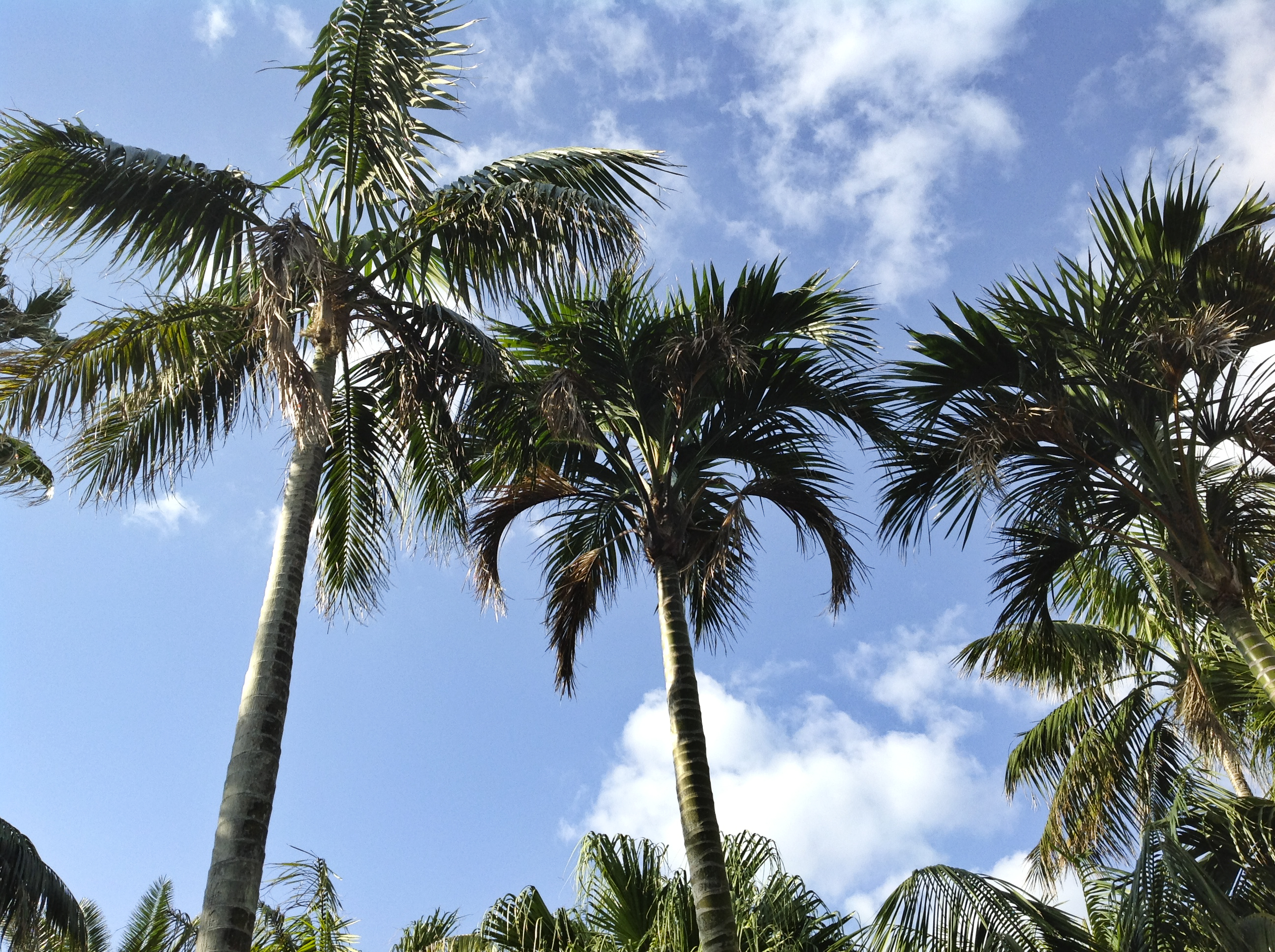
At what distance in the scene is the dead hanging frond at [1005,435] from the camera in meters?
7.73

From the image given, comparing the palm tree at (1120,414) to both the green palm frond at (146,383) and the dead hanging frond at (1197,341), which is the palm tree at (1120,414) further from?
the green palm frond at (146,383)

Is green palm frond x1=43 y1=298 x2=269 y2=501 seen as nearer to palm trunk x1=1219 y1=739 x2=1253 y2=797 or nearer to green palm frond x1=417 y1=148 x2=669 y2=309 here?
green palm frond x1=417 y1=148 x2=669 y2=309

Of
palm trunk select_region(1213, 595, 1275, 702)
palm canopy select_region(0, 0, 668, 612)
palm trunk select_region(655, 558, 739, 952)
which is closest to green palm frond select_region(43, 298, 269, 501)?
palm canopy select_region(0, 0, 668, 612)

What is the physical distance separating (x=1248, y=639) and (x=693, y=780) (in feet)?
13.8

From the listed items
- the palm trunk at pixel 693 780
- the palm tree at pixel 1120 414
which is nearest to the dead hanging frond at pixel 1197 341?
the palm tree at pixel 1120 414

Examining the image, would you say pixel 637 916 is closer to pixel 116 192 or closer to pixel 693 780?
pixel 693 780

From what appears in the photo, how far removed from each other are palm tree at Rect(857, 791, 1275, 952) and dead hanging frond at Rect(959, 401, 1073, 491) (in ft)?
8.80

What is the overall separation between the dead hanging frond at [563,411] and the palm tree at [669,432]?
58mm

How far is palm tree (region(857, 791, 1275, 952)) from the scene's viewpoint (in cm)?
650

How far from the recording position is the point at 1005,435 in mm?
8141

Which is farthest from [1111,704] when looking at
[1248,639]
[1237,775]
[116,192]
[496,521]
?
[116,192]

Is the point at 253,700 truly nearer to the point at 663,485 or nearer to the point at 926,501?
the point at 663,485

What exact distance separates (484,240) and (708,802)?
4.40m

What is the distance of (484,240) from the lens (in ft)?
25.1
